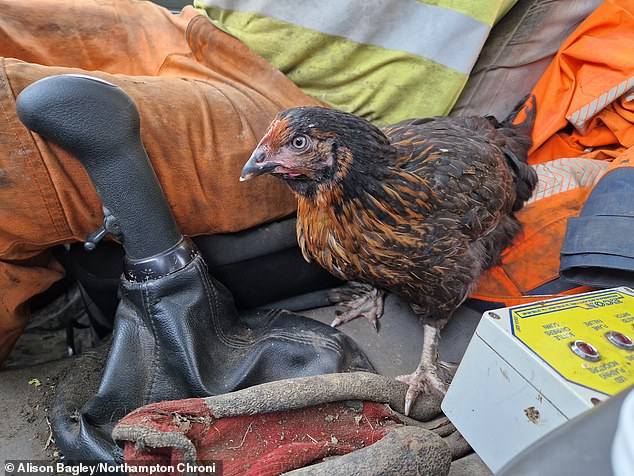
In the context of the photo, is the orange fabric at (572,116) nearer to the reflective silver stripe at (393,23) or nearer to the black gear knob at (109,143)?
the reflective silver stripe at (393,23)

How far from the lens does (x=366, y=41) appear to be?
50.5 inches

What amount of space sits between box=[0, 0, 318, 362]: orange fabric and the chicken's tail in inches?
29.7

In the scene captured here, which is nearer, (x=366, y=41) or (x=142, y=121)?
(x=142, y=121)

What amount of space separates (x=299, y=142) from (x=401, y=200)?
0.30 meters

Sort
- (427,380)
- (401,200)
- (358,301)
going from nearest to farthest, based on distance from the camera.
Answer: (401,200) < (427,380) < (358,301)

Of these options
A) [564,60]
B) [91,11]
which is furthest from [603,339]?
[91,11]

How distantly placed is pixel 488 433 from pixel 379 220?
0.53 meters

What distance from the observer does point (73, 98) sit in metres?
0.80

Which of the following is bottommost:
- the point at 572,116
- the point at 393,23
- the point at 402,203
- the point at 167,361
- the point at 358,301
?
the point at 358,301

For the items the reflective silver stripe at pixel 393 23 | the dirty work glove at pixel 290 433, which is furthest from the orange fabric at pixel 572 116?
the dirty work glove at pixel 290 433

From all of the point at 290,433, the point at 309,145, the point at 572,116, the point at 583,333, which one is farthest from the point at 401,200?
the point at 572,116

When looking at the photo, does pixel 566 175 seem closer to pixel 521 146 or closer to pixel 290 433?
pixel 521 146

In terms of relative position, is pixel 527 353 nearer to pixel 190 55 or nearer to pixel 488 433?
pixel 488 433

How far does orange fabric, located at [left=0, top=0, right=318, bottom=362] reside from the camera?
879 millimetres
